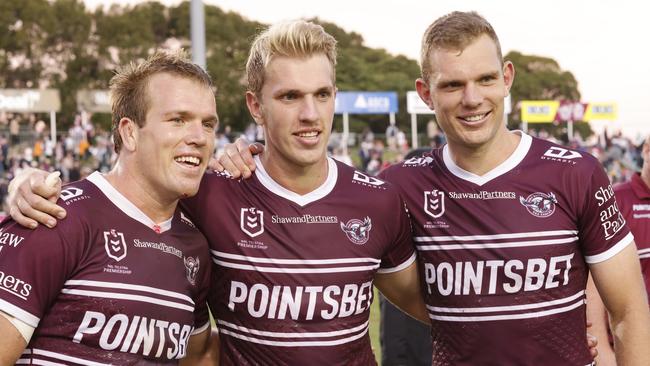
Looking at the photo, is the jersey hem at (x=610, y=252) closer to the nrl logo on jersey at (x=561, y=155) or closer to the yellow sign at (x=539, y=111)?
the nrl logo on jersey at (x=561, y=155)

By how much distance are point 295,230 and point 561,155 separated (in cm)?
127

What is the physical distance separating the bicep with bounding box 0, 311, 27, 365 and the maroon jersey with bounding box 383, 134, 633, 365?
181 centimetres

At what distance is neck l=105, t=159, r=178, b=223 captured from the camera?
323 centimetres

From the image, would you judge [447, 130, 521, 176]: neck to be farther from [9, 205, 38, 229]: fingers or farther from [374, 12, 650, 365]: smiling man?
[9, 205, 38, 229]: fingers

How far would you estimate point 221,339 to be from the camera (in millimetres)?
3521

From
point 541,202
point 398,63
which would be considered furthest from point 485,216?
point 398,63

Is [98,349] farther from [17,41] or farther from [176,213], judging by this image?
[17,41]

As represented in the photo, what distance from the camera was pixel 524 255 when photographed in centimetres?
337

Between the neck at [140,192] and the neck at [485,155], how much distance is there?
4.40 feet

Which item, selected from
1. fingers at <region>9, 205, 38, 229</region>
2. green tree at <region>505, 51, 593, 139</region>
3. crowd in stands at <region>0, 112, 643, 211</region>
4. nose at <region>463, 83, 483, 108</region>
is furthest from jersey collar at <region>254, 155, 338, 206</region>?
green tree at <region>505, 51, 593, 139</region>

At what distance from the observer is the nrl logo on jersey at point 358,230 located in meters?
3.48

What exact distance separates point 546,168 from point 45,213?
7.07 feet

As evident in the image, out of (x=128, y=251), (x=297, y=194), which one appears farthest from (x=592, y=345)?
(x=128, y=251)

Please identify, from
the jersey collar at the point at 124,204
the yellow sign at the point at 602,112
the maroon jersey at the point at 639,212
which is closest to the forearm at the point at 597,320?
the maroon jersey at the point at 639,212
